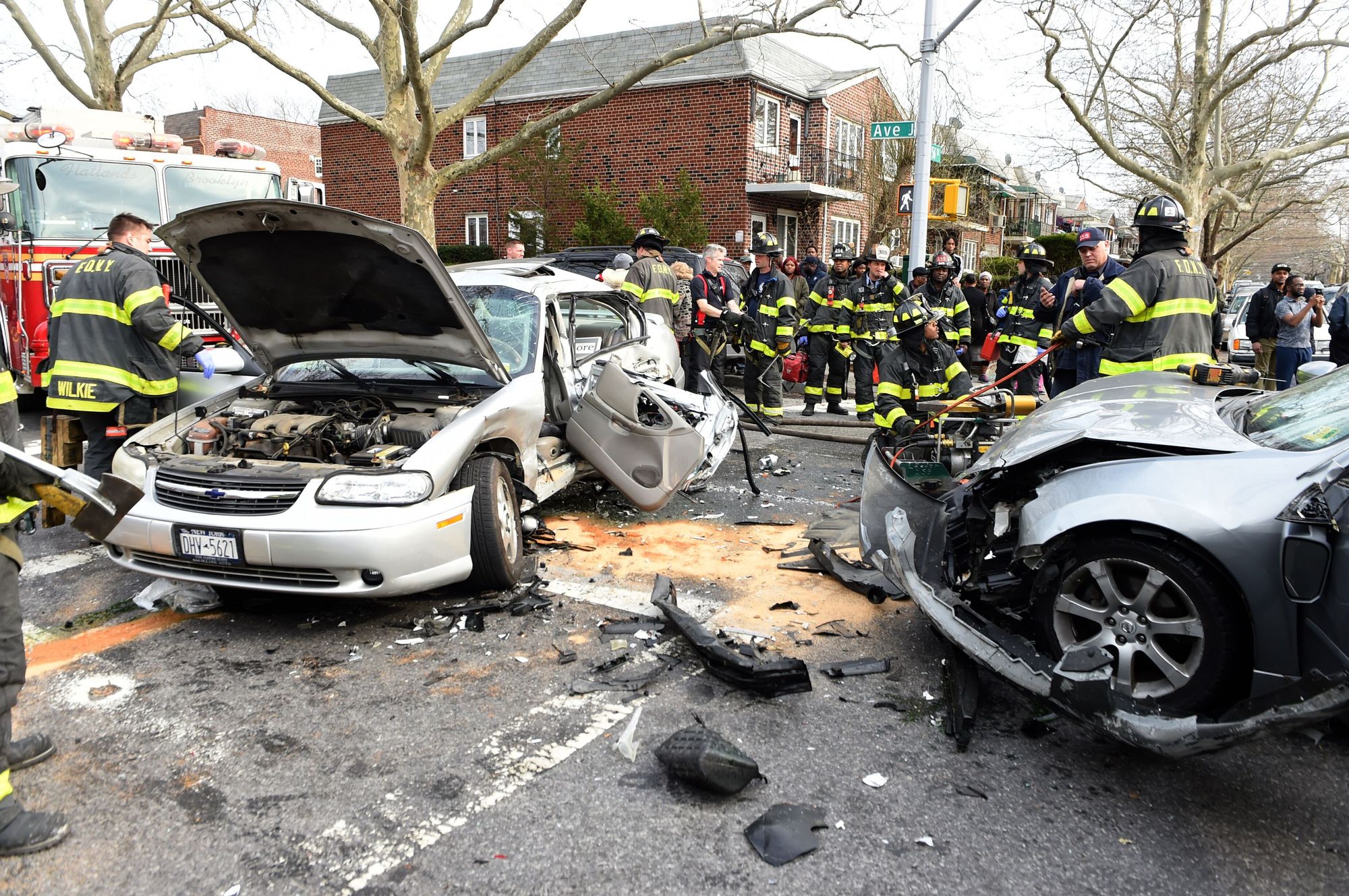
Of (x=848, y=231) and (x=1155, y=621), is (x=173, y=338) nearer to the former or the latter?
(x=1155, y=621)

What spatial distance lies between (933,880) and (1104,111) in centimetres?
2655

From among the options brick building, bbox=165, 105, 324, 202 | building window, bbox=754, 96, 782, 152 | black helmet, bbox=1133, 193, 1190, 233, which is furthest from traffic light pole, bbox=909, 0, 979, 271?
brick building, bbox=165, 105, 324, 202

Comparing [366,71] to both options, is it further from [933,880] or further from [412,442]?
[933,880]

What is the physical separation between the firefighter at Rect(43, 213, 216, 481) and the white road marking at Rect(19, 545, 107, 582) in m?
0.48

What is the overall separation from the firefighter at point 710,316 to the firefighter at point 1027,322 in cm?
282

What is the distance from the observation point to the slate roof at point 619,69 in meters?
23.0

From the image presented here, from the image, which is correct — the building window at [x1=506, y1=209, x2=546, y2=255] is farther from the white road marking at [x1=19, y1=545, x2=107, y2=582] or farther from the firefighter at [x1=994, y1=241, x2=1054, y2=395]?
the white road marking at [x1=19, y1=545, x2=107, y2=582]

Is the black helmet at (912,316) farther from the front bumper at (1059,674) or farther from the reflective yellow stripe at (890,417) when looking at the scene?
the front bumper at (1059,674)

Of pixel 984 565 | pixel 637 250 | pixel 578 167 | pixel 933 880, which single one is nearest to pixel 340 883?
pixel 933 880

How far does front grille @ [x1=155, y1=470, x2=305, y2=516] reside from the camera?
403 centimetres

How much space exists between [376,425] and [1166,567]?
345 centimetres

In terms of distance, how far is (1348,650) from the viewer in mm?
2648

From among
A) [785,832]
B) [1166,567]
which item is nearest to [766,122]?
[1166,567]

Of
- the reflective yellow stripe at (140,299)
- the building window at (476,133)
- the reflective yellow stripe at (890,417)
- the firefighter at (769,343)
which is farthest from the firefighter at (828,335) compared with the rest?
the building window at (476,133)
